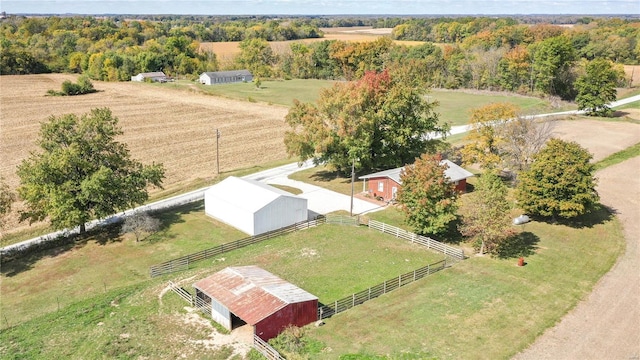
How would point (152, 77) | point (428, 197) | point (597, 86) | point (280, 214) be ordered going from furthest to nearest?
1. point (152, 77)
2. point (597, 86)
3. point (280, 214)
4. point (428, 197)

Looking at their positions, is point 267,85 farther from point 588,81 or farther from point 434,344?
point 434,344

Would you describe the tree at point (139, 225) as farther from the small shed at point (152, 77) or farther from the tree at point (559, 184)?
the small shed at point (152, 77)

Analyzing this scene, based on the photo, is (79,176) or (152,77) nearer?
(79,176)

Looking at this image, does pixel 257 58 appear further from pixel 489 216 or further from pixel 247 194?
pixel 489 216

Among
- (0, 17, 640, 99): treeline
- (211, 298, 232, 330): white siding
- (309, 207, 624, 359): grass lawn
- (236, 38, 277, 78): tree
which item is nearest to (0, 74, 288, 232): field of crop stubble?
(0, 17, 640, 99): treeline

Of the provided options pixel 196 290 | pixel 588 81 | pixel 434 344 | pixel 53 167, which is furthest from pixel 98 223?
pixel 588 81

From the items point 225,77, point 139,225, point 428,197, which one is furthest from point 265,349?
point 225,77
